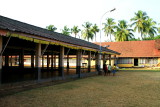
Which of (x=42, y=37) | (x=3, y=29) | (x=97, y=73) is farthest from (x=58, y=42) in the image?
(x=97, y=73)

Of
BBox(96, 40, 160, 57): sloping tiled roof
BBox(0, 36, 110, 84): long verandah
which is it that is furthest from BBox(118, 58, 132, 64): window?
BBox(0, 36, 110, 84): long verandah

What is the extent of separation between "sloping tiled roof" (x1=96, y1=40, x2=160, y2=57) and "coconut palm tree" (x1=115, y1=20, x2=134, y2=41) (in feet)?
36.9

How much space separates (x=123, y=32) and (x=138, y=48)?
1474 cm

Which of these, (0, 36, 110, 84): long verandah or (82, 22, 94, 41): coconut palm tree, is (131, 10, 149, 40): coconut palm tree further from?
(0, 36, 110, 84): long verandah

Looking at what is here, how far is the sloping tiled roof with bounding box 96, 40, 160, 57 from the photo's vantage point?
33500mm

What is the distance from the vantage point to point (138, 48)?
3559cm

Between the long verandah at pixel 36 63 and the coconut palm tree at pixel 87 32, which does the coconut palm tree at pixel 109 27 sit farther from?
the long verandah at pixel 36 63

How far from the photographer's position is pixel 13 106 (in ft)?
19.0

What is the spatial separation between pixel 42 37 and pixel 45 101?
4592 millimetres

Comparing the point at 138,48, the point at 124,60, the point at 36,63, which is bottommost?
the point at 124,60

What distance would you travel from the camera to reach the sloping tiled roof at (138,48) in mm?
33500

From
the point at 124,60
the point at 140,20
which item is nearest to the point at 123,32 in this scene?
the point at 140,20

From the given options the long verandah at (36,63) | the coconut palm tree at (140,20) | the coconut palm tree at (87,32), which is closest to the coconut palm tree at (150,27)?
the coconut palm tree at (140,20)

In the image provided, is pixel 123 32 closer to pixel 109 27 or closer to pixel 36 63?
pixel 109 27
